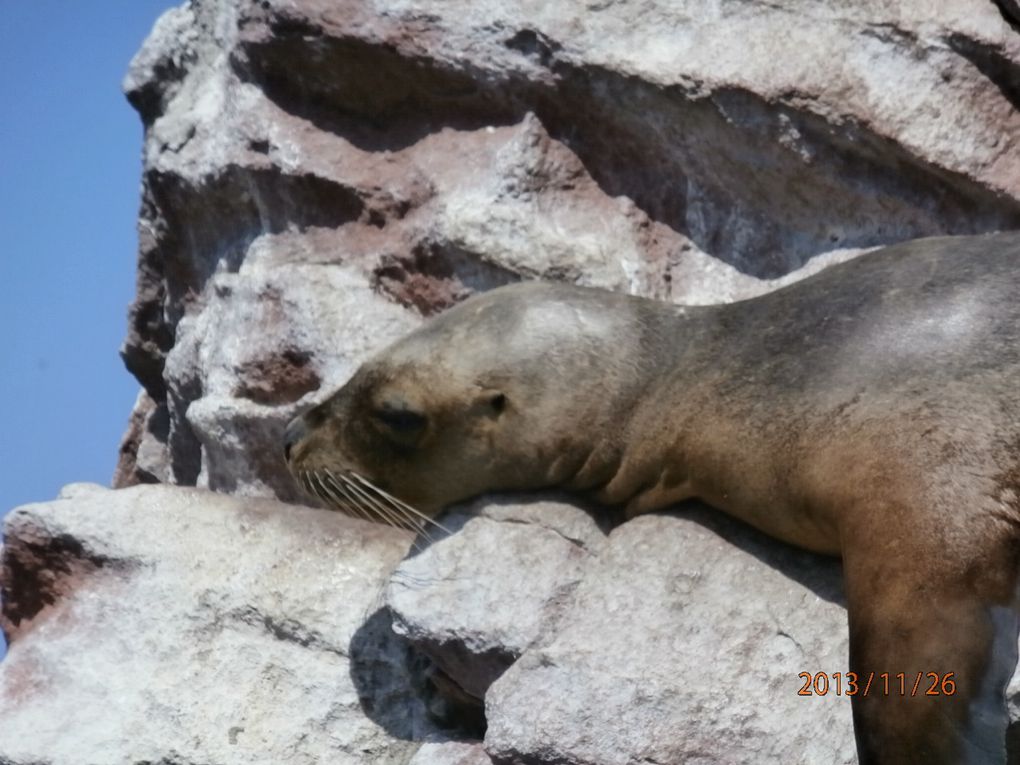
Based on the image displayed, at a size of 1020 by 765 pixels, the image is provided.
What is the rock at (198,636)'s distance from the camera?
451cm

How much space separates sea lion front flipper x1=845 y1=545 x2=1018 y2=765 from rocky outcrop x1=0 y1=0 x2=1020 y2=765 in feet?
0.90

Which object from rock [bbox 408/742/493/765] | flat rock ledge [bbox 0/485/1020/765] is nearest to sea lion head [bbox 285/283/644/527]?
flat rock ledge [bbox 0/485/1020/765]

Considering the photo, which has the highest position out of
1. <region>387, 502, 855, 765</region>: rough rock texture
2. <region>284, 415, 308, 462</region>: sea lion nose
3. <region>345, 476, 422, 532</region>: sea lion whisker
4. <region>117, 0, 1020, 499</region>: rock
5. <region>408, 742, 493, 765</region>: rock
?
<region>117, 0, 1020, 499</region>: rock

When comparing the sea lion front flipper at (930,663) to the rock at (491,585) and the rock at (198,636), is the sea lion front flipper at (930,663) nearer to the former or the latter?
the rock at (491,585)

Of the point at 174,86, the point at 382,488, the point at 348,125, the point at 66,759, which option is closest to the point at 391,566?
the point at 382,488

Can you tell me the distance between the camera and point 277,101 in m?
5.94

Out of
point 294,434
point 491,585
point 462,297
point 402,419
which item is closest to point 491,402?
point 402,419

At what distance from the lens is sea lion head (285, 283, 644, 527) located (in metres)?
4.40

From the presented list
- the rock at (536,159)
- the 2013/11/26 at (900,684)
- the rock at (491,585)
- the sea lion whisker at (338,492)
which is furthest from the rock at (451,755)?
the rock at (536,159)

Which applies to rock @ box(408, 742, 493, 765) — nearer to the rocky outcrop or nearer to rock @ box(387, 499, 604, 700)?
the rocky outcrop

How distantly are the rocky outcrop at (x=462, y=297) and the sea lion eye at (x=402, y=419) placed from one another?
0.28 meters

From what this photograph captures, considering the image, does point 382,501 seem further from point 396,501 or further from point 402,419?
point 402,419

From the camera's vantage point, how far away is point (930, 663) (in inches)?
129

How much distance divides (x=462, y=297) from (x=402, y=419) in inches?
40.1
